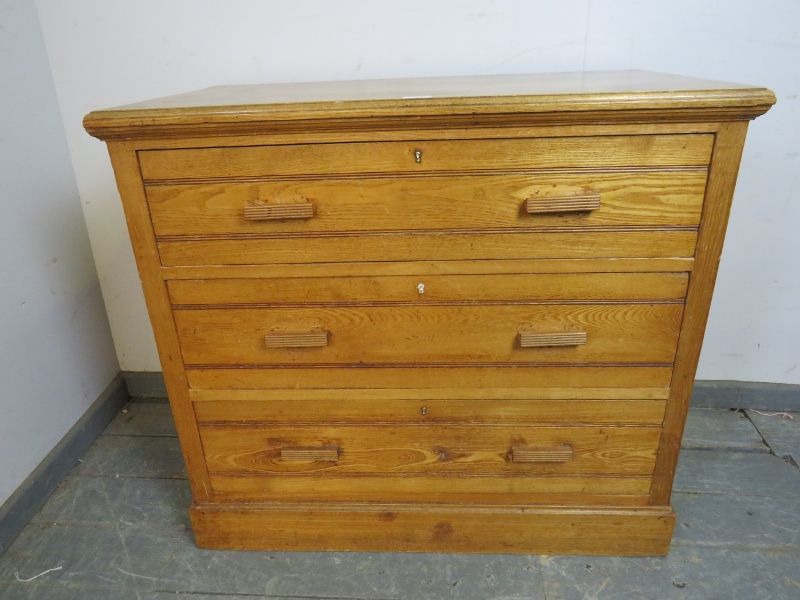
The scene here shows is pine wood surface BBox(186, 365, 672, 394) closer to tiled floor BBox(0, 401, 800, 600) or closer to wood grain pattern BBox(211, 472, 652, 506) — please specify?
wood grain pattern BBox(211, 472, 652, 506)

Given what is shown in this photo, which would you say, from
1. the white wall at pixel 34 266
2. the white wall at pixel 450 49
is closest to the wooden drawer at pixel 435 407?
the white wall at pixel 34 266

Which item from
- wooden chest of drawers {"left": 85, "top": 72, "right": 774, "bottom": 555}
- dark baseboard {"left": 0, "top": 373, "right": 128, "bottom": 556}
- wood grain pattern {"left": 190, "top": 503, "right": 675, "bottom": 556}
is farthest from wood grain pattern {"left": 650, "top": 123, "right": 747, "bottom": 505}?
dark baseboard {"left": 0, "top": 373, "right": 128, "bottom": 556}

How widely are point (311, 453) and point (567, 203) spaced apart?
0.78 metres

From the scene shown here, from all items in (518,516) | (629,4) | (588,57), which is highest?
(629,4)

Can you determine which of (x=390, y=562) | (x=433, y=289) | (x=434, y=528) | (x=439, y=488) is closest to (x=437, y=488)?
(x=439, y=488)

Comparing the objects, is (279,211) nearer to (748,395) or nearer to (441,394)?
(441,394)

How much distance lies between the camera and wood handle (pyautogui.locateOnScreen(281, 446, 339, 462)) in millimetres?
1277

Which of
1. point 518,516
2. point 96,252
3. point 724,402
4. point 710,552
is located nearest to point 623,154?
point 518,516

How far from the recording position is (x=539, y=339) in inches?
44.2

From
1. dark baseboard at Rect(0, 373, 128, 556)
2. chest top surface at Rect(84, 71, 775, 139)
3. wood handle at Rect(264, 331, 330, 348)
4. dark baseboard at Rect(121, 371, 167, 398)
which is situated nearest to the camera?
chest top surface at Rect(84, 71, 775, 139)

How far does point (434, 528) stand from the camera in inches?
52.5

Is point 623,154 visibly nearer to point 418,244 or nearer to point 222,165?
point 418,244

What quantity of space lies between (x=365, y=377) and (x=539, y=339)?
38 cm

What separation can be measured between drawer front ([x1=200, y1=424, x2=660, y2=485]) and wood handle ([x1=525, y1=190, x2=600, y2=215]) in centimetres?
50
